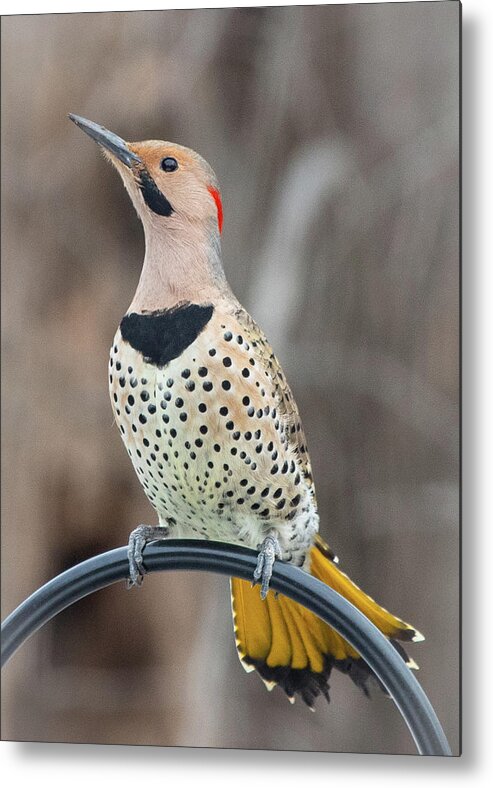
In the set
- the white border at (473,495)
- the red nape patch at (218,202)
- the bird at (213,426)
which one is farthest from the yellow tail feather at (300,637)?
the red nape patch at (218,202)

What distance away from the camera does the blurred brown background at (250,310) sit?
195 cm

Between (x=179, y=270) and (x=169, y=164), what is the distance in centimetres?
18

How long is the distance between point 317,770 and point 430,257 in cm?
88

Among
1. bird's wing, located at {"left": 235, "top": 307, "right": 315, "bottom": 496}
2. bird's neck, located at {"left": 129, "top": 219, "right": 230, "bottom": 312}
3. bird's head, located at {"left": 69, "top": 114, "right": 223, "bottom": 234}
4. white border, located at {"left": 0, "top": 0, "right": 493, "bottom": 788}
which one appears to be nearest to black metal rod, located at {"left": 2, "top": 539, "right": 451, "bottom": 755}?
white border, located at {"left": 0, "top": 0, "right": 493, "bottom": 788}

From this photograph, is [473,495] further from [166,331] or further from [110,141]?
[110,141]

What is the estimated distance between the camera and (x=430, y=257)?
6.40 ft

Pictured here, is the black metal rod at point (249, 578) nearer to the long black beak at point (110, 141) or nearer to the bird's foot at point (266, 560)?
the bird's foot at point (266, 560)

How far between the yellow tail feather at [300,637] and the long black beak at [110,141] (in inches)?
27.8

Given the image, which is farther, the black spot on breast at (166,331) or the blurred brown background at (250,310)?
the blurred brown background at (250,310)

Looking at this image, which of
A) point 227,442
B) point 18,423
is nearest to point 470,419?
point 227,442

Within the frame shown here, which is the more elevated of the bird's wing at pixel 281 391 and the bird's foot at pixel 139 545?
the bird's wing at pixel 281 391

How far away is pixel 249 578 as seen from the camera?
1749 mm

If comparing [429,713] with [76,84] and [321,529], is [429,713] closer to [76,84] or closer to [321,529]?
[321,529]

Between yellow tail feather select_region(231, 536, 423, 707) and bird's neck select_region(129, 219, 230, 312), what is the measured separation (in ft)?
1.51
